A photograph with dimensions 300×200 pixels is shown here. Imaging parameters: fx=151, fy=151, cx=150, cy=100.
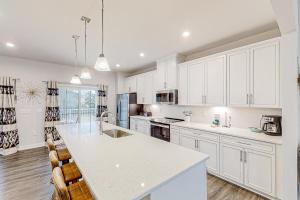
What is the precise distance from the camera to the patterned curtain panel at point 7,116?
408cm

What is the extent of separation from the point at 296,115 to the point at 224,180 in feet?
5.30

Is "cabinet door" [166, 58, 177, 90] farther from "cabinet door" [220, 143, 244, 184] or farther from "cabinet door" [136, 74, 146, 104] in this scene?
"cabinet door" [220, 143, 244, 184]

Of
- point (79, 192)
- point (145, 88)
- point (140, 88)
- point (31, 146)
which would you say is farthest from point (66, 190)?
point (31, 146)

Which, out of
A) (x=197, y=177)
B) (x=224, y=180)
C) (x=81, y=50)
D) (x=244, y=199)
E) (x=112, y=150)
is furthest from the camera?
(x=81, y=50)

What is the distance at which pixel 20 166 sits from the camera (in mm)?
3352

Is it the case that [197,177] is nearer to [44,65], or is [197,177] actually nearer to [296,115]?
[296,115]

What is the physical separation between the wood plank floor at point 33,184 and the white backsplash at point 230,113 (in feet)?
3.89

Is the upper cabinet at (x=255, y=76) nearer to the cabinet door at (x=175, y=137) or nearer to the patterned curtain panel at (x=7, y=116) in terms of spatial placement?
the cabinet door at (x=175, y=137)

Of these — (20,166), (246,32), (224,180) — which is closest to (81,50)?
(20,166)

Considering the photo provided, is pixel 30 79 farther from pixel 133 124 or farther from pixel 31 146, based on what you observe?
pixel 133 124

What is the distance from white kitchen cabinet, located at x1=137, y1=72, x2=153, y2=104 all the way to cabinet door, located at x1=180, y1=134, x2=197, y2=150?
1851mm

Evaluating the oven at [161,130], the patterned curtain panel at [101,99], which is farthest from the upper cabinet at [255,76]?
the patterned curtain panel at [101,99]

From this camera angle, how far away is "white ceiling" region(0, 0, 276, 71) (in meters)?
1.95

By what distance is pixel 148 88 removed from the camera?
498 centimetres
